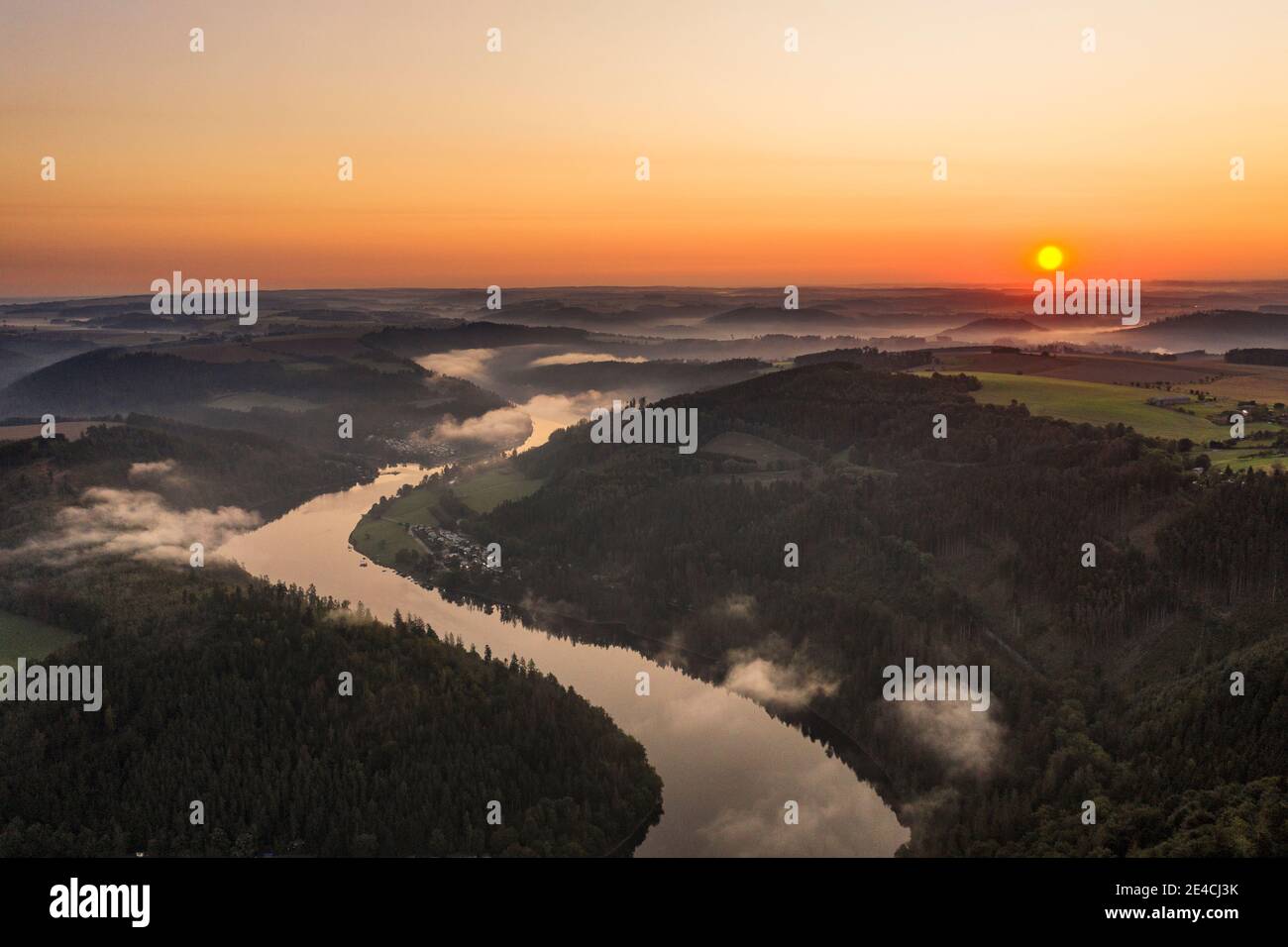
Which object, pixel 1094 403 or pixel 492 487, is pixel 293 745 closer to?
pixel 492 487

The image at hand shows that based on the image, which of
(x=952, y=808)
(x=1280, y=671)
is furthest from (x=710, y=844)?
(x=1280, y=671)

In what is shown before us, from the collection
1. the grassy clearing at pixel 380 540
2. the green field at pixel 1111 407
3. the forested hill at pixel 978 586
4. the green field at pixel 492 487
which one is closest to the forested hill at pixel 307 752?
the forested hill at pixel 978 586

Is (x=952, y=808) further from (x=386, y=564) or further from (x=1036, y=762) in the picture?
(x=386, y=564)

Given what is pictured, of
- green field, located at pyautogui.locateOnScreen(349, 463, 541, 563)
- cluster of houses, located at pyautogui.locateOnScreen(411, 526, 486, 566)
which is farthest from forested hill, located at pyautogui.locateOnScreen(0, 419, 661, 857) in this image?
green field, located at pyautogui.locateOnScreen(349, 463, 541, 563)

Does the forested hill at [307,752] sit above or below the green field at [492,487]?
below

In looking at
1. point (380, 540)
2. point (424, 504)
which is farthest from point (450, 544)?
point (424, 504)

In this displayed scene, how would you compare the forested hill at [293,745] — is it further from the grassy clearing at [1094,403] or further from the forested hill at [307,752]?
the grassy clearing at [1094,403]
